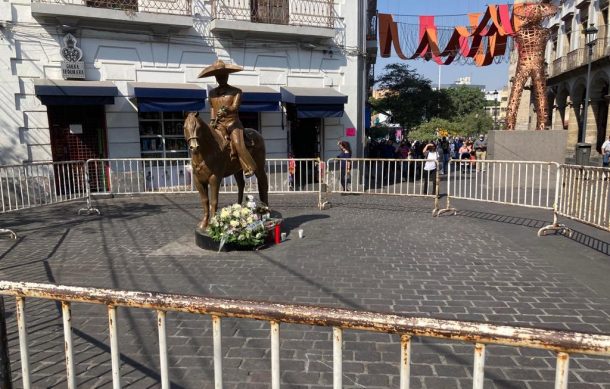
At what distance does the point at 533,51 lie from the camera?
559 inches

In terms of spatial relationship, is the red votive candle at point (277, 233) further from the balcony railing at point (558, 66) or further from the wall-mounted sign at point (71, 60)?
the balcony railing at point (558, 66)

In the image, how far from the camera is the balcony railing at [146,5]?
12.5 metres

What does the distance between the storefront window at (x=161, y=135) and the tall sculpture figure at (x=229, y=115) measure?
6.62m

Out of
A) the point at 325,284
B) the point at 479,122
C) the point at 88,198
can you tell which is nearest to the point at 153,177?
the point at 88,198

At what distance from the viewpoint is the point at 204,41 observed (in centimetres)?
1375

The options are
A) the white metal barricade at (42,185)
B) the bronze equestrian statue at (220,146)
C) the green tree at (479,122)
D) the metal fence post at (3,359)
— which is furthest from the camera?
the green tree at (479,122)

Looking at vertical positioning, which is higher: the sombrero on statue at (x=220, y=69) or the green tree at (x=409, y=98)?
the green tree at (x=409, y=98)

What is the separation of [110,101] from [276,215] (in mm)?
6389

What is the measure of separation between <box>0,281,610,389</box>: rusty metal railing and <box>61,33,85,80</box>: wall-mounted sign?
11.6 m

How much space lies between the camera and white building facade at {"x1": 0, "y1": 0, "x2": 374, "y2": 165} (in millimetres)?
11867

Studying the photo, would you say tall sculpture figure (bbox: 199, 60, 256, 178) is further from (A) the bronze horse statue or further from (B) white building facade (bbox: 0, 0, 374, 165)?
(B) white building facade (bbox: 0, 0, 374, 165)

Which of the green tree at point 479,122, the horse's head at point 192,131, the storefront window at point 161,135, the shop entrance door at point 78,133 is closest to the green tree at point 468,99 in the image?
the green tree at point 479,122

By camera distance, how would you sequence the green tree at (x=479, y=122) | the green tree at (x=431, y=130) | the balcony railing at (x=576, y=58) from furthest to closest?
the green tree at (x=479, y=122)
the balcony railing at (x=576, y=58)
the green tree at (x=431, y=130)

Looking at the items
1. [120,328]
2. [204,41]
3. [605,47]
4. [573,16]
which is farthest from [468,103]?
[120,328]
